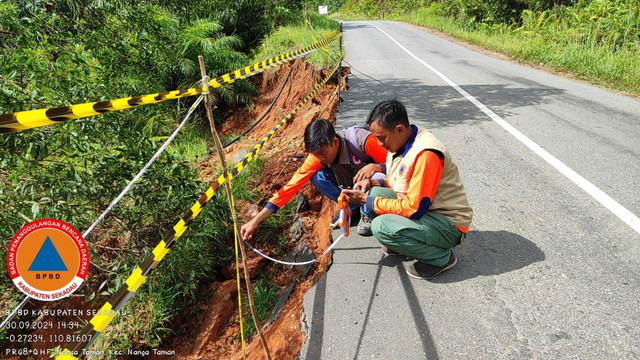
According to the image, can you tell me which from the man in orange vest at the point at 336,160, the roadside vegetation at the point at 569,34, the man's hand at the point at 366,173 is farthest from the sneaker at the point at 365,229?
the roadside vegetation at the point at 569,34

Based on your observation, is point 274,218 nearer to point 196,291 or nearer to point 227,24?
point 196,291

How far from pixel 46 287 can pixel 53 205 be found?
2.50ft

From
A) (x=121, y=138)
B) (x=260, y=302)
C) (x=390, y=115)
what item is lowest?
(x=260, y=302)

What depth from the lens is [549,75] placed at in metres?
9.60

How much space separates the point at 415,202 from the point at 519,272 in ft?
3.28

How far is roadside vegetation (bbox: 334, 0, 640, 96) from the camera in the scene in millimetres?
9102

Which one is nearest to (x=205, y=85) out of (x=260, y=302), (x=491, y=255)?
(x=260, y=302)

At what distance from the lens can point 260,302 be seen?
330cm

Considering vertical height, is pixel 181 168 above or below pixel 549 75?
below

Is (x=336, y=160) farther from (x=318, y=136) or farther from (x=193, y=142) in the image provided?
(x=193, y=142)

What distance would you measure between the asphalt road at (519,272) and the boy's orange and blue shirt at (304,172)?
694 mm

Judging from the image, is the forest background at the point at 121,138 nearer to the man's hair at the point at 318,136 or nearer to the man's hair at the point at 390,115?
the man's hair at the point at 318,136

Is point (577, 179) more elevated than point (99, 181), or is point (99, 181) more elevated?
point (99, 181)

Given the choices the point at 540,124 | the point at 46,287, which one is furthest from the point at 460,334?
the point at 540,124
